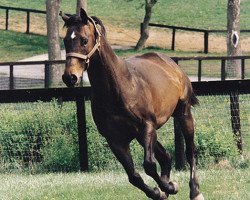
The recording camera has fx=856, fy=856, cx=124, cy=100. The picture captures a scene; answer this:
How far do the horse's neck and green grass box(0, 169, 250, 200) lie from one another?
66.9 inches

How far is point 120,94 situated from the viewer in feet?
29.7

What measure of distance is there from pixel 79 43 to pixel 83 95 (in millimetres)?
5144

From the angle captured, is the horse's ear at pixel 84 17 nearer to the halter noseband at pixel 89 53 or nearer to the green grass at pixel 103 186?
the halter noseband at pixel 89 53

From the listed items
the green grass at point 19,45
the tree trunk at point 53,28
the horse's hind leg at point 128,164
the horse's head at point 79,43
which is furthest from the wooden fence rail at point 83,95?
the green grass at point 19,45

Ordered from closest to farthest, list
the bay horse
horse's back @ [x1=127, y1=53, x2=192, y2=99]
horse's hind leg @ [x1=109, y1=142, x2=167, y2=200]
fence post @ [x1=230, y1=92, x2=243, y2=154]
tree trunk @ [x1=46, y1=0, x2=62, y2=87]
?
the bay horse → horse's hind leg @ [x1=109, y1=142, x2=167, y2=200] → horse's back @ [x1=127, y1=53, x2=192, y2=99] → fence post @ [x1=230, y1=92, x2=243, y2=154] → tree trunk @ [x1=46, y1=0, x2=62, y2=87]

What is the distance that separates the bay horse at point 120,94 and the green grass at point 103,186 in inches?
20.2

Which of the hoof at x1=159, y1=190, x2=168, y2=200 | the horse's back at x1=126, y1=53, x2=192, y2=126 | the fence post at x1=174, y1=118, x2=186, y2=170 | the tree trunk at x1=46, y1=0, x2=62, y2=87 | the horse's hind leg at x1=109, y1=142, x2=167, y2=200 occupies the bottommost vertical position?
the tree trunk at x1=46, y1=0, x2=62, y2=87

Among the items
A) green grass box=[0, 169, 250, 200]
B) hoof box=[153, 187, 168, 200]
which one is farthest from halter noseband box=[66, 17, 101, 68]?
green grass box=[0, 169, 250, 200]

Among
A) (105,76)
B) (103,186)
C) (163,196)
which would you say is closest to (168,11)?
(103,186)

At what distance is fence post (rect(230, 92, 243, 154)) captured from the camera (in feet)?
44.1

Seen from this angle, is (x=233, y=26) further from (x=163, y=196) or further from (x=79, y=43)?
(x=79, y=43)

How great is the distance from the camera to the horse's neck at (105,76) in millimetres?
8953

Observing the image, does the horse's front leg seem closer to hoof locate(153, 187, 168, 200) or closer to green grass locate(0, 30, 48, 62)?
hoof locate(153, 187, 168, 200)

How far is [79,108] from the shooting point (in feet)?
44.5
